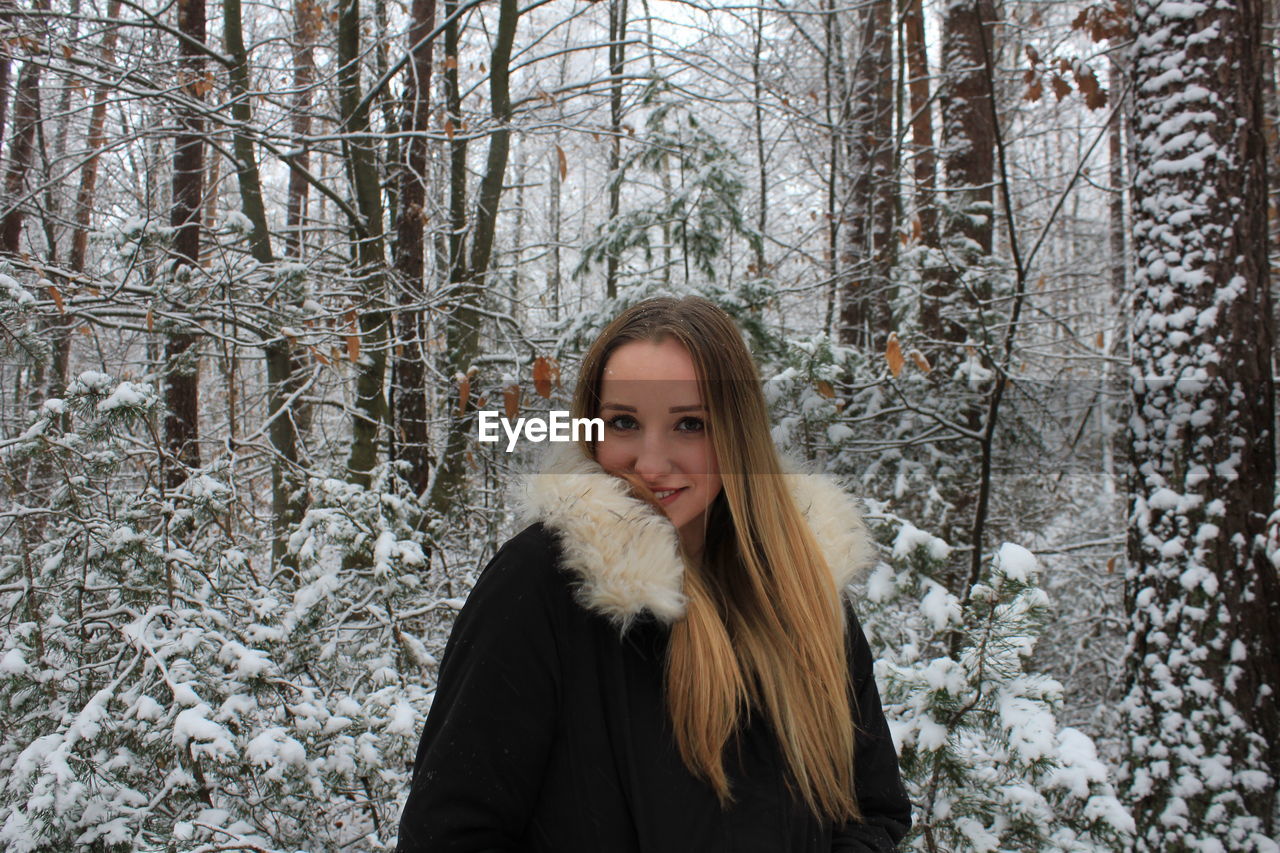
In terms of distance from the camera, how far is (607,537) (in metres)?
1.40

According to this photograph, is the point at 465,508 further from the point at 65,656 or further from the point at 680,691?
the point at 680,691

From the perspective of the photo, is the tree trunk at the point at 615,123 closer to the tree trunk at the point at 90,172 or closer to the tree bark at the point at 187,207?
the tree bark at the point at 187,207

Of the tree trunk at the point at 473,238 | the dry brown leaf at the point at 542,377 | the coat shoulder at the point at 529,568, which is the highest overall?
the tree trunk at the point at 473,238

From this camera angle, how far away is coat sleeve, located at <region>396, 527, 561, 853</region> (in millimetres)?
1209

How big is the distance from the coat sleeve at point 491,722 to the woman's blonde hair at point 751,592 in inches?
10.2

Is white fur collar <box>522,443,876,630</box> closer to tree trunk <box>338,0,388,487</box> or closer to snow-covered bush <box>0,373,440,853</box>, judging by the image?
snow-covered bush <box>0,373,440,853</box>

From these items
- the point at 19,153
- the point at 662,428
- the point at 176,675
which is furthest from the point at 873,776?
the point at 19,153

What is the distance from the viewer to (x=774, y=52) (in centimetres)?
887

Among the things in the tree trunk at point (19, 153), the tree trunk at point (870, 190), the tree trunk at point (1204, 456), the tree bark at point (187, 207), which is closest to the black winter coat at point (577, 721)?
the tree trunk at point (1204, 456)

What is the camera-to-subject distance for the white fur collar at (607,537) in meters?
1.36

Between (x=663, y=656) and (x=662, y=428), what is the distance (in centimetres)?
43

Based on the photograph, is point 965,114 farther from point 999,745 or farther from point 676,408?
point 676,408

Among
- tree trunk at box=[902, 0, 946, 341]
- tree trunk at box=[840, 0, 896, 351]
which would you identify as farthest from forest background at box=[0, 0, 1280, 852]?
tree trunk at box=[840, 0, 896, 351]

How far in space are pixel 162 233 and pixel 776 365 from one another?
3.96 meters
